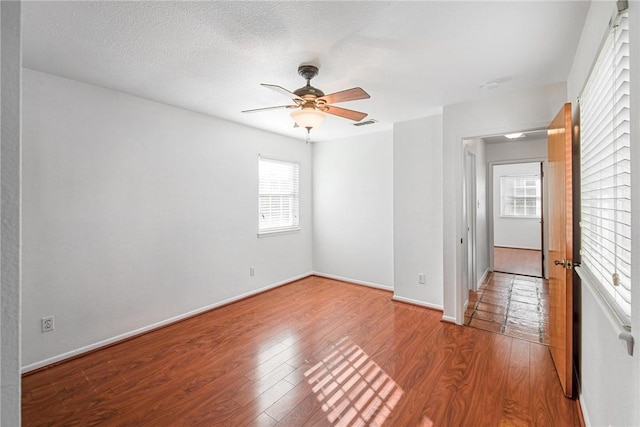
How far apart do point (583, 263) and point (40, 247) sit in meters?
4.17

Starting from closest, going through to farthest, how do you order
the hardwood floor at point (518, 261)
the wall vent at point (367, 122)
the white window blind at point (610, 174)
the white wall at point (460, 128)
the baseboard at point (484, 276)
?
the white window blind at point (610, 174) → the white wall at point (460, 128) → the wall vent at point (367, 122) → the baseboard at point (484, 276) → the hardwood floor at point (518, 261)

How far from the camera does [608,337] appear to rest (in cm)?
145

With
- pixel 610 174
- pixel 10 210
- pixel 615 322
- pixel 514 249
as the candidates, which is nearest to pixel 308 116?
pixel 610 174

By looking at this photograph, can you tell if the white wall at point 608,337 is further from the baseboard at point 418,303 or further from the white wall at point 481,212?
the white wall at point 481,212

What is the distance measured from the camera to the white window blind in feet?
3.87

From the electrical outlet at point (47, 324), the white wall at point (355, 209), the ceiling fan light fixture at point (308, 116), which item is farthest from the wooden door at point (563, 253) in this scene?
the electrical outlet at point (47, 324)

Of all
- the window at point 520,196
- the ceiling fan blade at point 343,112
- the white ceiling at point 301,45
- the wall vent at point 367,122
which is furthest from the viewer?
the window at point 520,196

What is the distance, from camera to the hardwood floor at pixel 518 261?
573 centimetres

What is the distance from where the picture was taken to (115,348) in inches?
113

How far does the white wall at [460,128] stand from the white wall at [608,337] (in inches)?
18.9

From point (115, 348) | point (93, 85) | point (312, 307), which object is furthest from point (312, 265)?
point (93, 85)

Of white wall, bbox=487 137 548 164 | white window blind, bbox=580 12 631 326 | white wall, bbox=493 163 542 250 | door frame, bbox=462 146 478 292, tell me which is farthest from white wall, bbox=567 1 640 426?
white wall, bbox=493 163 542 250

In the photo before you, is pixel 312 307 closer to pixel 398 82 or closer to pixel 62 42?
pixel 398 82

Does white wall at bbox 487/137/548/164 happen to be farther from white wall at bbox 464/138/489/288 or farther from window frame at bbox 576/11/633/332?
window frame at bbox 576/11/633/332
